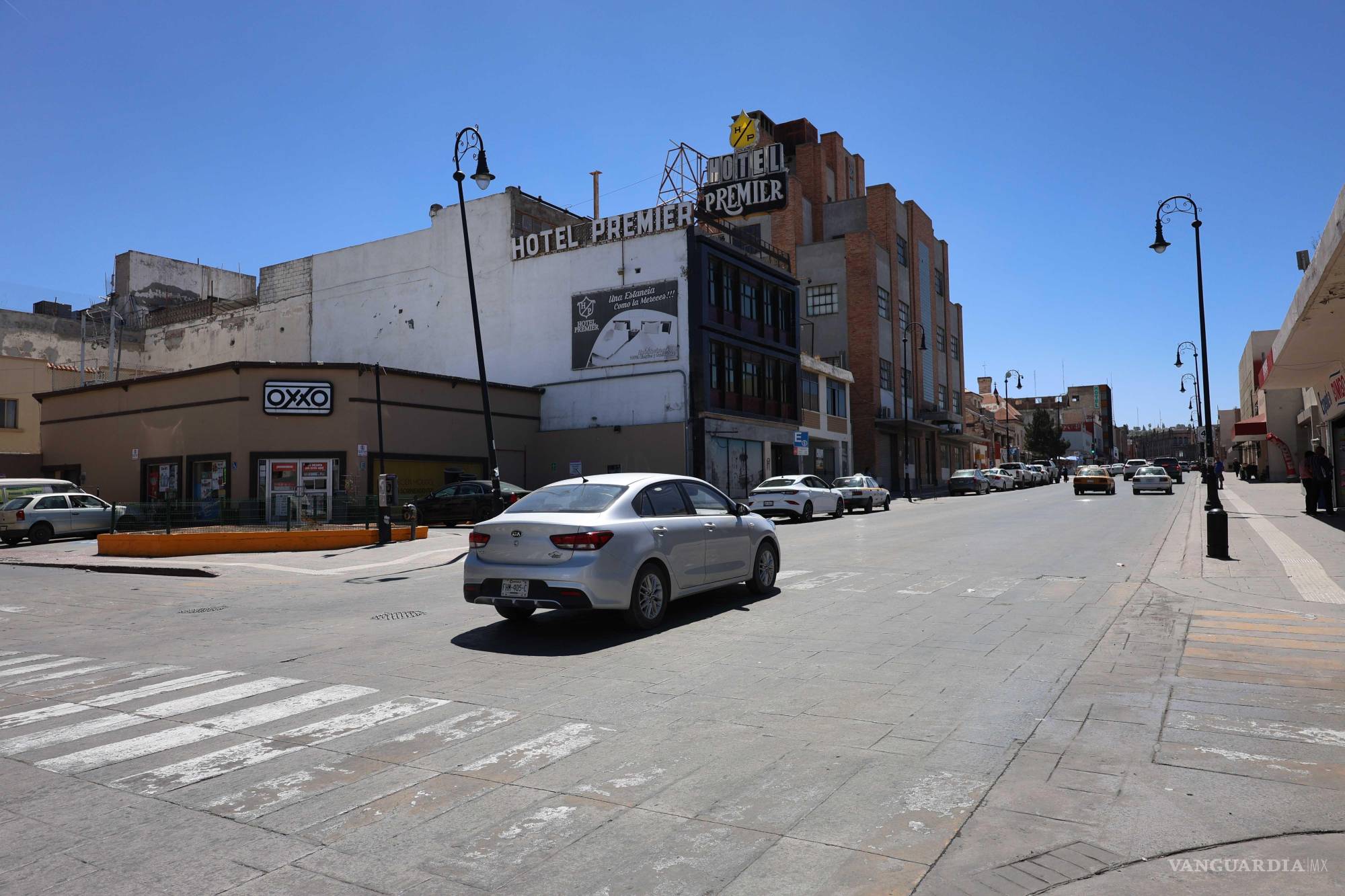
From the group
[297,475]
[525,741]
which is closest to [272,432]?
[297,475]

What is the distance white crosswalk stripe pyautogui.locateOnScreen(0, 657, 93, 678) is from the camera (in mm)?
7785

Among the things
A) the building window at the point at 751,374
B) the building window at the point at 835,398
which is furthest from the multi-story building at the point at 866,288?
the building window at the point at 751,374

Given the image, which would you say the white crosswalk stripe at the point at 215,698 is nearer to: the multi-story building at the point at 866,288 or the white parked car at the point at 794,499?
the white parked car at the point at 794,499

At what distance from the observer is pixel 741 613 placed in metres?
10.0

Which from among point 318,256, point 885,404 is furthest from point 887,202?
point 318,256

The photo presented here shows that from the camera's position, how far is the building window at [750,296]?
41256 mm

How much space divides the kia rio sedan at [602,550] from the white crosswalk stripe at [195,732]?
2164mm

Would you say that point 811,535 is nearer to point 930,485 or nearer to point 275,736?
point 275,736

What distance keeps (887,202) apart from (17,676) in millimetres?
60062

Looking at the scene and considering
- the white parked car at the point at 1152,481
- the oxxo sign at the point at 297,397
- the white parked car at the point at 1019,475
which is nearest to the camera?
the oxxo sign at the point at 297,397

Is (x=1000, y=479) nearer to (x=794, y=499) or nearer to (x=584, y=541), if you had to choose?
(x=794, y=499)

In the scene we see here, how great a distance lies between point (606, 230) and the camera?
128 feet

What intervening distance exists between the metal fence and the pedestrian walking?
25486 mm

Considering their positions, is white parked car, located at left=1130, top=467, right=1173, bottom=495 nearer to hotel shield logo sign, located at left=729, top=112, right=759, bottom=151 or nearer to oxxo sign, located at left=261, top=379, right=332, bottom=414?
hotel shield logo sign, located at left=729, top=112, right=759, bottom=151
